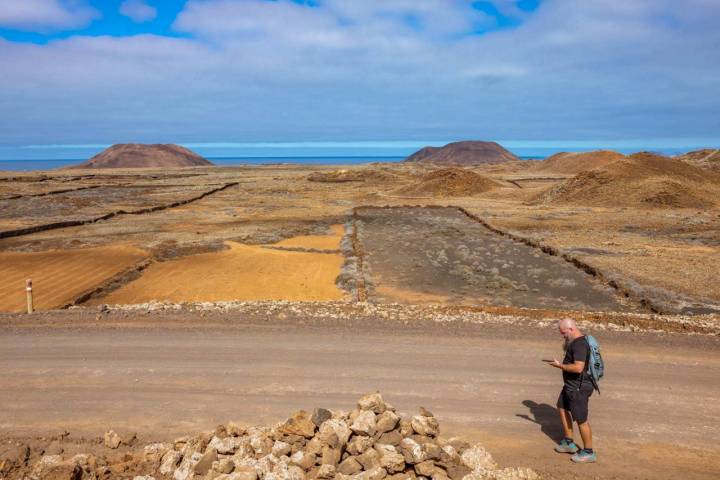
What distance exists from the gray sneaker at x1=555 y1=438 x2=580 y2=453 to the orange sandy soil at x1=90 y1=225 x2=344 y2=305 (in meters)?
13.5

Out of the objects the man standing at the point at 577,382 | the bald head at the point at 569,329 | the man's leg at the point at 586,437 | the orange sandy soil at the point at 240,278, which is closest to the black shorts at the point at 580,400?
the man standing at the point at 577,382

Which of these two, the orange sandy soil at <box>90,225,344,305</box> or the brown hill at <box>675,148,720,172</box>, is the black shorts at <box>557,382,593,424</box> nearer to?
the orange sandy soil at <box>90,225,344,305</box>

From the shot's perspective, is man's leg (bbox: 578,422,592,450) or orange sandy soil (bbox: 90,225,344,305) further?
orange sandy soil (bbox: 90,225,344,305)

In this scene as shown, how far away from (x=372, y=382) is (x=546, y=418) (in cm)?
326

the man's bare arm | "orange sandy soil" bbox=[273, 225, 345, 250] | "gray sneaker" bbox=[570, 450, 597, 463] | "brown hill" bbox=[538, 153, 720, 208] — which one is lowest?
"gray sneaker" bbox=[570, 450, 597, 463]

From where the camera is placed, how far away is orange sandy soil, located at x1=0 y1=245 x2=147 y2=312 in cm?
2044

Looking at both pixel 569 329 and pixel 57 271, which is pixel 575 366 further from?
pixel 57 271

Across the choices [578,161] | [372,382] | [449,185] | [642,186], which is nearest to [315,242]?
[372,382]

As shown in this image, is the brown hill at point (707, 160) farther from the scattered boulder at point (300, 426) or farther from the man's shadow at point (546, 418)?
the scattered boulder at point (300, 426)

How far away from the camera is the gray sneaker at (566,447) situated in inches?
311

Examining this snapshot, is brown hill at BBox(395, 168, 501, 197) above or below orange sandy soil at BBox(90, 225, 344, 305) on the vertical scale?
above

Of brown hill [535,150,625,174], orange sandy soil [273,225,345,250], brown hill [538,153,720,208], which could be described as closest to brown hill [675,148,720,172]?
brown hill [535,150,625,174]

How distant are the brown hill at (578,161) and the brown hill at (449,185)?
133ft

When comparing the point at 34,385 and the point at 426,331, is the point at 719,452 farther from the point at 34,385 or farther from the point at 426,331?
the point at 34,385
